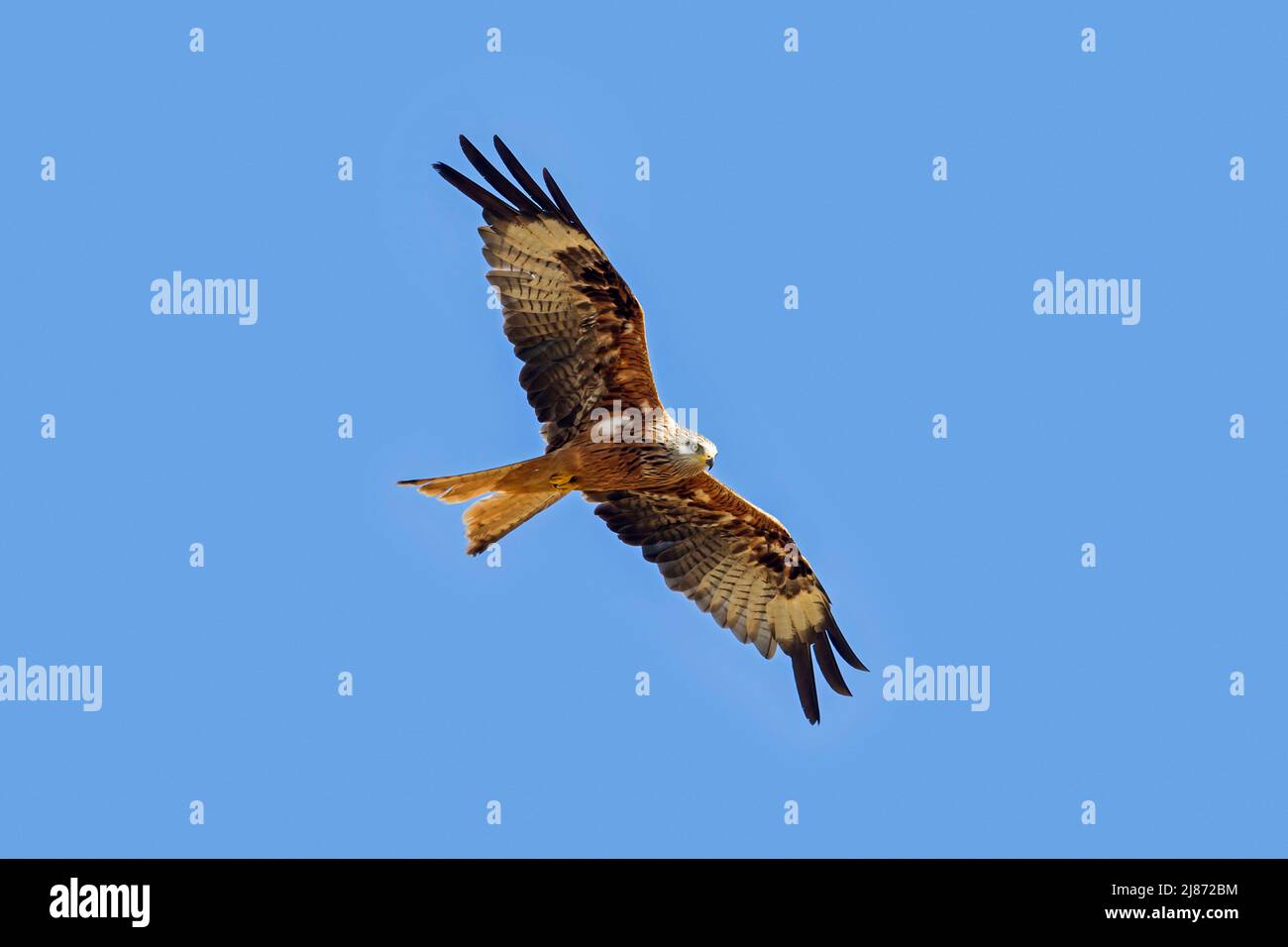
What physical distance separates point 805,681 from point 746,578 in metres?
0.83

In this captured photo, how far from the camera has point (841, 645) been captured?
12.8 m

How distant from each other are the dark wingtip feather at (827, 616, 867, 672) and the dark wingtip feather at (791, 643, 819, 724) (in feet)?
0.66

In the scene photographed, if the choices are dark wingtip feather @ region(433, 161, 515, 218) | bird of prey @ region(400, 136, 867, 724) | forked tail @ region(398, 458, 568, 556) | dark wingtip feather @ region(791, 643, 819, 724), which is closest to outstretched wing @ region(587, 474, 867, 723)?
dark wingtip feather @ region(791, 643, 819, 724)

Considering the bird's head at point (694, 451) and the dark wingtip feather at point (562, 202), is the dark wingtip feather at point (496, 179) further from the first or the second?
the bird's head at point (694, 451)

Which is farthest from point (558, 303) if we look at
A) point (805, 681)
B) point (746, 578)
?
point (805, 681)

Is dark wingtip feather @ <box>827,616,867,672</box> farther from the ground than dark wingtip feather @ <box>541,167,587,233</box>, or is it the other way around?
dark wingtip feather @ <box>541,167,587,233</box>

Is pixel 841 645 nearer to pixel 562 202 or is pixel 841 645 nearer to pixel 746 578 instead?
pixel 746 578

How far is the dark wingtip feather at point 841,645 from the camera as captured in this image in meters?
12.7

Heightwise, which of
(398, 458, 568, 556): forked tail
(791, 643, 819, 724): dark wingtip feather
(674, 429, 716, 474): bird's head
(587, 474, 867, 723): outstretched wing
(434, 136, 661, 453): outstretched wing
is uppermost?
(434, 136, 661, 453): outstretched wing

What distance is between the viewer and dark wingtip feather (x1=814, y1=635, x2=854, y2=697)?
41.7ft

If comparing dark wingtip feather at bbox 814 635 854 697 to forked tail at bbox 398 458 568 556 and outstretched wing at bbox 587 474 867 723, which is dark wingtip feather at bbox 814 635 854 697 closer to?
outstretched wing at bbox 587 474 867 723

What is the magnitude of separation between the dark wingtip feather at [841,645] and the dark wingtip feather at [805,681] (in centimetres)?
20

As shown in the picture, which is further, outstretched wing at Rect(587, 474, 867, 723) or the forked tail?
outstretched wing at Rect(587, 474, 867, 723)

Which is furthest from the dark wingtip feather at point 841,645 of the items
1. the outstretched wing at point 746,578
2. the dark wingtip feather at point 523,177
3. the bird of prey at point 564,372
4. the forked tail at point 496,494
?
the dark wingtip feather at point 523,177
